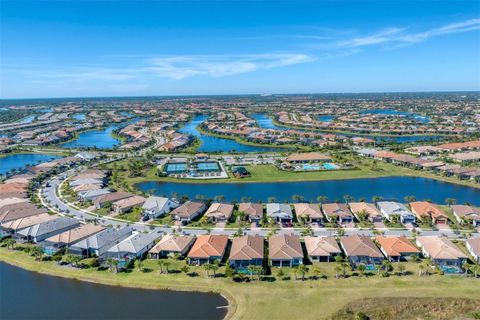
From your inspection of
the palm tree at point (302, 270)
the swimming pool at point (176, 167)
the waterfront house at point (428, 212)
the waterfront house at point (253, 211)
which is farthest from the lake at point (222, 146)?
the palm tree at point (302, 270)

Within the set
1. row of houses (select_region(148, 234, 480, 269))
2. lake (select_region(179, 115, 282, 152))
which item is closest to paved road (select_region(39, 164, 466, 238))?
row of houses (select_region(148, 234, 480, 269))

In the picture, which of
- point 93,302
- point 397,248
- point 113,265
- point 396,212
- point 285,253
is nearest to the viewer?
point 93,302

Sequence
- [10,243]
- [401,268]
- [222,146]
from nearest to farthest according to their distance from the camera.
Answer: [401,268] < [10,243] < [222,146]

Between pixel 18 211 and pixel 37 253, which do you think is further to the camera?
pixel 18 211

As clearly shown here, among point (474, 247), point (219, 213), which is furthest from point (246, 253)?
point (474, 247)

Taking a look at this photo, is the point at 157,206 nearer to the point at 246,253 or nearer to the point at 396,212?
the point at 246,253

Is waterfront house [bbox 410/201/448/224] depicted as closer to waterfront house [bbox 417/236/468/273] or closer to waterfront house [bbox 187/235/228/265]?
waterfront house [bbox 417/236/468/273]

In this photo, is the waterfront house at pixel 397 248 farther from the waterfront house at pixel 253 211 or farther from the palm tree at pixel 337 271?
the waterfront house at pixel 253 211
